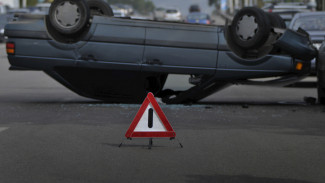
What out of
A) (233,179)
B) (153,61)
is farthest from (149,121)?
(153,61)

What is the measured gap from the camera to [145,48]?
42.4 ft

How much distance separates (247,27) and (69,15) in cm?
281

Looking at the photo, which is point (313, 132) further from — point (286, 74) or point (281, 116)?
point (286, 74)

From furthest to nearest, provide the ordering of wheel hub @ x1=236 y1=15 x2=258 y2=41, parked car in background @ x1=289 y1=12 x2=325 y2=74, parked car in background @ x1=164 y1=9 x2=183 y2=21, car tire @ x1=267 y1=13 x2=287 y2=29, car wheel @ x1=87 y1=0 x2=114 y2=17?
parked car in background @ x1=164 y1=9 x2=183 y2=21
parked car in background @ x1=289 y1=12 x2=325 y2=74
car wheel @ x1=87 y1=0 x2=114 y2=17
car tire @ x1=267 y1=13 x2=287 y2=29
wheel hub @ x1=236 y1=15 x2=258 y2=41

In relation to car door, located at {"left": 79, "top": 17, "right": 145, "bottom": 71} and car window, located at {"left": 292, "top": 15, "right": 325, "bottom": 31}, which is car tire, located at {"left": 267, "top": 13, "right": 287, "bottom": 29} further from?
car window, located at {"left": 292, "top": 15, "right": 325, "bottom": 31}

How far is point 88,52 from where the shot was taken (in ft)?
42.5

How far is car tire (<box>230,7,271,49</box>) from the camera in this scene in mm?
12750

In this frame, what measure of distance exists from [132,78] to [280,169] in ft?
19.6

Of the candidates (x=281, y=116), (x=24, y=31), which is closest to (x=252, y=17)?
(x=281, y=116)

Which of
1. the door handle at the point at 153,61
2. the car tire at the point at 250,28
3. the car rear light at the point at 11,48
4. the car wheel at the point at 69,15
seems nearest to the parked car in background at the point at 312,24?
the car tire at the point at 250,28

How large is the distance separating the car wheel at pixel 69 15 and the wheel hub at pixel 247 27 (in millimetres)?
2398

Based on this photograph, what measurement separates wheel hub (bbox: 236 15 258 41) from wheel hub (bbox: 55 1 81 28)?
254cm

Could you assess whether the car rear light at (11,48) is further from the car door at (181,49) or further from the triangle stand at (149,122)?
the triangle stand at (149,122)

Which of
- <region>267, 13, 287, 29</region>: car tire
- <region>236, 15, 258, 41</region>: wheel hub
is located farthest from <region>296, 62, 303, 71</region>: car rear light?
<region>236, 15, 258, 41</region>: wheel hub
